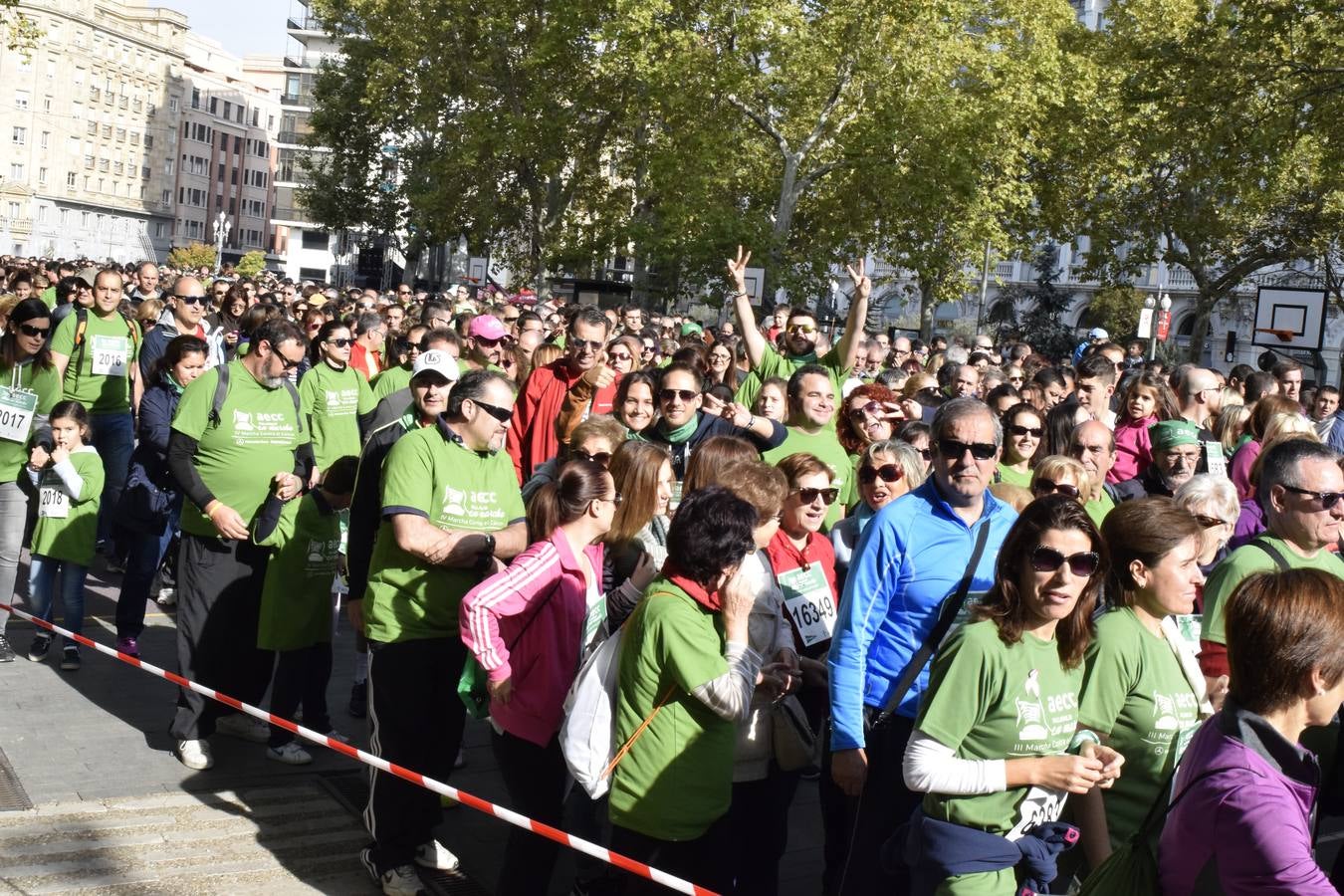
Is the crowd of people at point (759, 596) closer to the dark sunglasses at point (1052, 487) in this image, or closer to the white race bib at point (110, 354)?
the dark sunglasses at point (1052, 487)

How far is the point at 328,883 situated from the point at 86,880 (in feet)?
2.71

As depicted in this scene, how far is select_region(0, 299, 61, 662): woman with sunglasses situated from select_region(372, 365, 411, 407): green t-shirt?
197 cm

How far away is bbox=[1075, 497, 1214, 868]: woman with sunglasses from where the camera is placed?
154 inches

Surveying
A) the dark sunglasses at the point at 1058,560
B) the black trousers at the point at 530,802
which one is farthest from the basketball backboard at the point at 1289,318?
the dark sunglasses at the point at 1058,560

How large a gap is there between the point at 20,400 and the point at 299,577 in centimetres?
222

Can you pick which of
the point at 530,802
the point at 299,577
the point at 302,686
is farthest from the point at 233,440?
the point at 530,802

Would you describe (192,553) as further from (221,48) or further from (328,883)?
(221,48)

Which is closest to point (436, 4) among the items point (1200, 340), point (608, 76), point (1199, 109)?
point (608, 76)

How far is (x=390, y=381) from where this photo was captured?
379 inches

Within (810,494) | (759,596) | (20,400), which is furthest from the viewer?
(20,400)

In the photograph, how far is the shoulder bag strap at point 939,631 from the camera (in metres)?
4.27

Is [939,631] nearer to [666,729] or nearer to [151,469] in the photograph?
[666,729]

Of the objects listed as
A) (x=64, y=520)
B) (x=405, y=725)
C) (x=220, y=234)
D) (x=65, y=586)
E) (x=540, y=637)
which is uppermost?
(x=220, y=234)

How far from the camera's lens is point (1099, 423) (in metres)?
6.65
